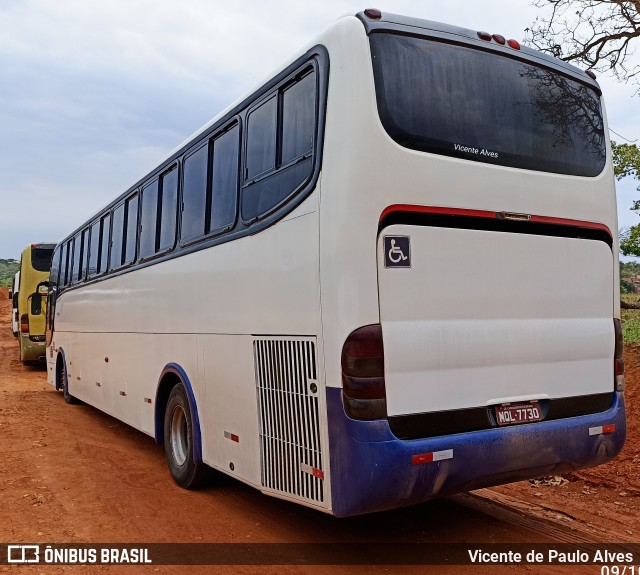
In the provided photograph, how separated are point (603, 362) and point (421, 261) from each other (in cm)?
188

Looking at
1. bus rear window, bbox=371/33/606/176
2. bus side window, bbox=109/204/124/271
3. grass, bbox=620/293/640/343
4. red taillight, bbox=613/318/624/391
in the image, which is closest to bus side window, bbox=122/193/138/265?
bus side window, bbox=109/204/124/271

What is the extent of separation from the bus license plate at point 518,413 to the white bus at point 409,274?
18 mm

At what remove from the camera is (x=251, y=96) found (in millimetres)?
5246

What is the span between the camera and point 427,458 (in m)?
3.93

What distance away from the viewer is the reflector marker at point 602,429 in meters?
4.68

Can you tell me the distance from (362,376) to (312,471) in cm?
77

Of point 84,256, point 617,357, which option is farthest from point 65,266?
point 617,357

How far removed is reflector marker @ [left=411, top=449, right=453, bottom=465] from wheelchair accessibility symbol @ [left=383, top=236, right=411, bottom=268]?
3.85 ft

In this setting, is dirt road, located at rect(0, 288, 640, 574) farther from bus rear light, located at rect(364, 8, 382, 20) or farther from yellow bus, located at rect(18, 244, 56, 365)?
yellow bus, located at rect(18, 244, 56, 365)

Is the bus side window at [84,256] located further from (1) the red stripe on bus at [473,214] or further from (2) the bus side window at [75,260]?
(1) the red stripe on bus at [473,214]

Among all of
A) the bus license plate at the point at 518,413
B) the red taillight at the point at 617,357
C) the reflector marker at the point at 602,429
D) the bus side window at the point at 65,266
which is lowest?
the reflector marker at the point at 602,429

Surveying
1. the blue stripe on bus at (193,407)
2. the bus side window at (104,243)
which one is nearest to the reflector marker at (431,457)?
the blue stripe on bus at (193,407)

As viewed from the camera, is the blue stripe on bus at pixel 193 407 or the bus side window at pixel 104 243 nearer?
the blue stripe on bus at pixel 193 407

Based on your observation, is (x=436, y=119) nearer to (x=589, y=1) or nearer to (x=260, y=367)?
(x=260, y=367)
